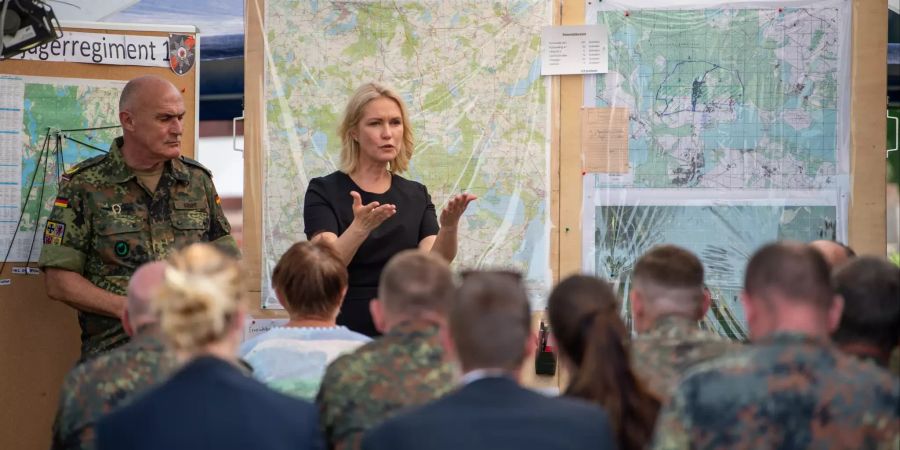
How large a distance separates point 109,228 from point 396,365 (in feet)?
7.31

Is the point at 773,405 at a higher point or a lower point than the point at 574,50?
lower

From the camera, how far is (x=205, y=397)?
193 centimetres

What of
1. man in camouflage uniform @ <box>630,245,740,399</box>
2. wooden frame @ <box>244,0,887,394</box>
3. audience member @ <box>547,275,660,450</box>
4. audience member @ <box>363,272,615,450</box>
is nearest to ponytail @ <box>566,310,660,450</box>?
audience member @ <box>547,275,660,450</box>

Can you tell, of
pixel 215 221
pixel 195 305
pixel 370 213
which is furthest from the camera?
pixel 215 221

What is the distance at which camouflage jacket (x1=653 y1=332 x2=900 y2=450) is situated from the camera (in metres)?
2.00

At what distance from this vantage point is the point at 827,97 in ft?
15.0

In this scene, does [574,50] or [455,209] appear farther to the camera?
[574,50]

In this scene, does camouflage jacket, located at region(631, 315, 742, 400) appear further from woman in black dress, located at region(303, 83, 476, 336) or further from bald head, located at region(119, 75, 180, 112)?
bald head, located at region(119, 75, 180, 112)

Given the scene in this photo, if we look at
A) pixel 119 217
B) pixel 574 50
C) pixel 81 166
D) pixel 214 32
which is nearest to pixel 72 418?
pixel 119 217

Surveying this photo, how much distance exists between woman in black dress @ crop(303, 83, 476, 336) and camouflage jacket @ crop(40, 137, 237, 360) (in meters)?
0.43

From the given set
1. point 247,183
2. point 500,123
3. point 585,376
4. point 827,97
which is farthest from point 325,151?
point 585,376

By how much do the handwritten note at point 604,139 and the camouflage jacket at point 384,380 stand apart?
2454 mm

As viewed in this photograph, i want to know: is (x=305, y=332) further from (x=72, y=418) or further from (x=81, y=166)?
(x=81, y=166)

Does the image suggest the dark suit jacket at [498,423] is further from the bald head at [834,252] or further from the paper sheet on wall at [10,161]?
the paper sheet on wall at [10,161]
